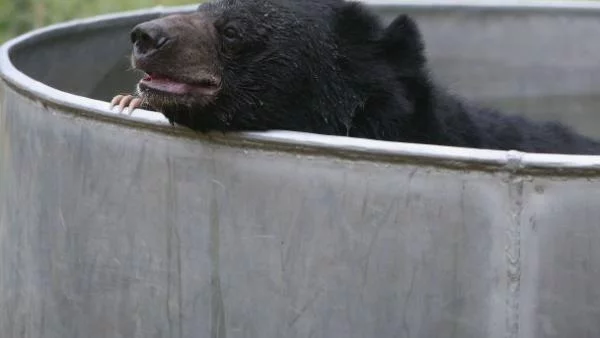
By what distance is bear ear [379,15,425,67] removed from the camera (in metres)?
3.79

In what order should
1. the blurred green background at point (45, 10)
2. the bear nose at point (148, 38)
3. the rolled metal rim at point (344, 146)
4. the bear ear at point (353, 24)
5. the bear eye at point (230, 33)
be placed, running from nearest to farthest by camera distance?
1. the rolled metal rim at point (344, 146)
2. the bear nose at point (148, 38)
3. the bear eye at point (230, 33)
4. the bear ear at point (353, 24)
5. the blurred green background at point (45, 10)

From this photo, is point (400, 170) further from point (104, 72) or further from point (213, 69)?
point (104, 72)

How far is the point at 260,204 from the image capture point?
2756mm

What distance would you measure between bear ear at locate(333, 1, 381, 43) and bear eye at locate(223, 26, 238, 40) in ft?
1.58

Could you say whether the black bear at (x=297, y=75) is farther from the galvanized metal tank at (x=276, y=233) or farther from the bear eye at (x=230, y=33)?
the galvanized metal tank at (x=276, y=233)

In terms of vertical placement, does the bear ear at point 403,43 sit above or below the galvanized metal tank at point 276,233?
above

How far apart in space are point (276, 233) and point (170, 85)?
0.60 meters

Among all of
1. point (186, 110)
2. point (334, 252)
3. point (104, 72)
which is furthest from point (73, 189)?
point (104, 72)

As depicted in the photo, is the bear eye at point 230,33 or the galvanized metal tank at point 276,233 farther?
the bear eye at point 230,33

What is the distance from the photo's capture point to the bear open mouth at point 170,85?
3074 millimetres

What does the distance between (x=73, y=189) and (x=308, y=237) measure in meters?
0.74

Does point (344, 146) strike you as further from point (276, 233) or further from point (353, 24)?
point (353, 24)

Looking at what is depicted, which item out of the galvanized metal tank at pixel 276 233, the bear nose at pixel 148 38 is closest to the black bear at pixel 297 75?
the bear nose at pixel 148 38

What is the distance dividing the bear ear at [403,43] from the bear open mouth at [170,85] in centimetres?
84
